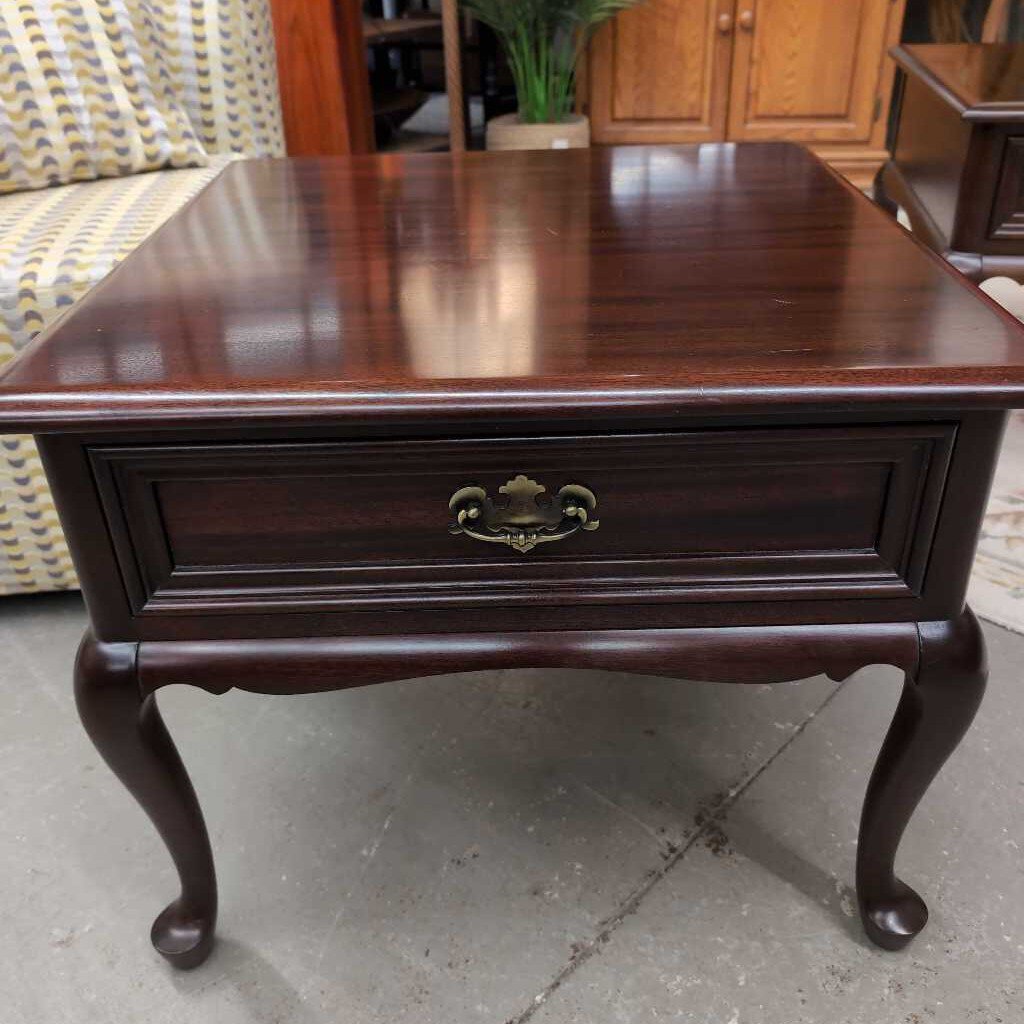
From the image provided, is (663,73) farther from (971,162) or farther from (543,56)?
(971,162)

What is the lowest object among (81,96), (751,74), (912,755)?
(912,755)

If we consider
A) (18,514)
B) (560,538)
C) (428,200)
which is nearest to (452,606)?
(560,538)

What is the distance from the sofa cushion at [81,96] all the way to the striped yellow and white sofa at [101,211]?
Result: 0.11 ft

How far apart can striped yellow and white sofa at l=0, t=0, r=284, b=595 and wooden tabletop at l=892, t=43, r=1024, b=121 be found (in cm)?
113

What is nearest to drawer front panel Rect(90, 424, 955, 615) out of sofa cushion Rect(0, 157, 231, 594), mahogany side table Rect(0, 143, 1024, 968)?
mahogany side table Rect(0, 143, 1024, 968)

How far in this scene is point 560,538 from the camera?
0.72 meters

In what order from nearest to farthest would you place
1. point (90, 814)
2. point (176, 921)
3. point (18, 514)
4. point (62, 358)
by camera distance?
point (62, 358) < point (176, 921) < point (90, 814) < point (18, 514)

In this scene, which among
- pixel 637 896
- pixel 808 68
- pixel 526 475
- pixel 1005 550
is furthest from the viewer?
pixel 808 68

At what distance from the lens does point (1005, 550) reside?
1495 mm

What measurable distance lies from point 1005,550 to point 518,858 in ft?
3.04

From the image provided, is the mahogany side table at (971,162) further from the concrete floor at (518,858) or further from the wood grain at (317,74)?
the wood grain at (317,74)

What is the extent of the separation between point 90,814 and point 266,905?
0.25 metres

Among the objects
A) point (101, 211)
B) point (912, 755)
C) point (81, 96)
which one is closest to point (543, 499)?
point (912, 755)

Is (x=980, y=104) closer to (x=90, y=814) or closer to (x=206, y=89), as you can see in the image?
(x=206, y=89)
